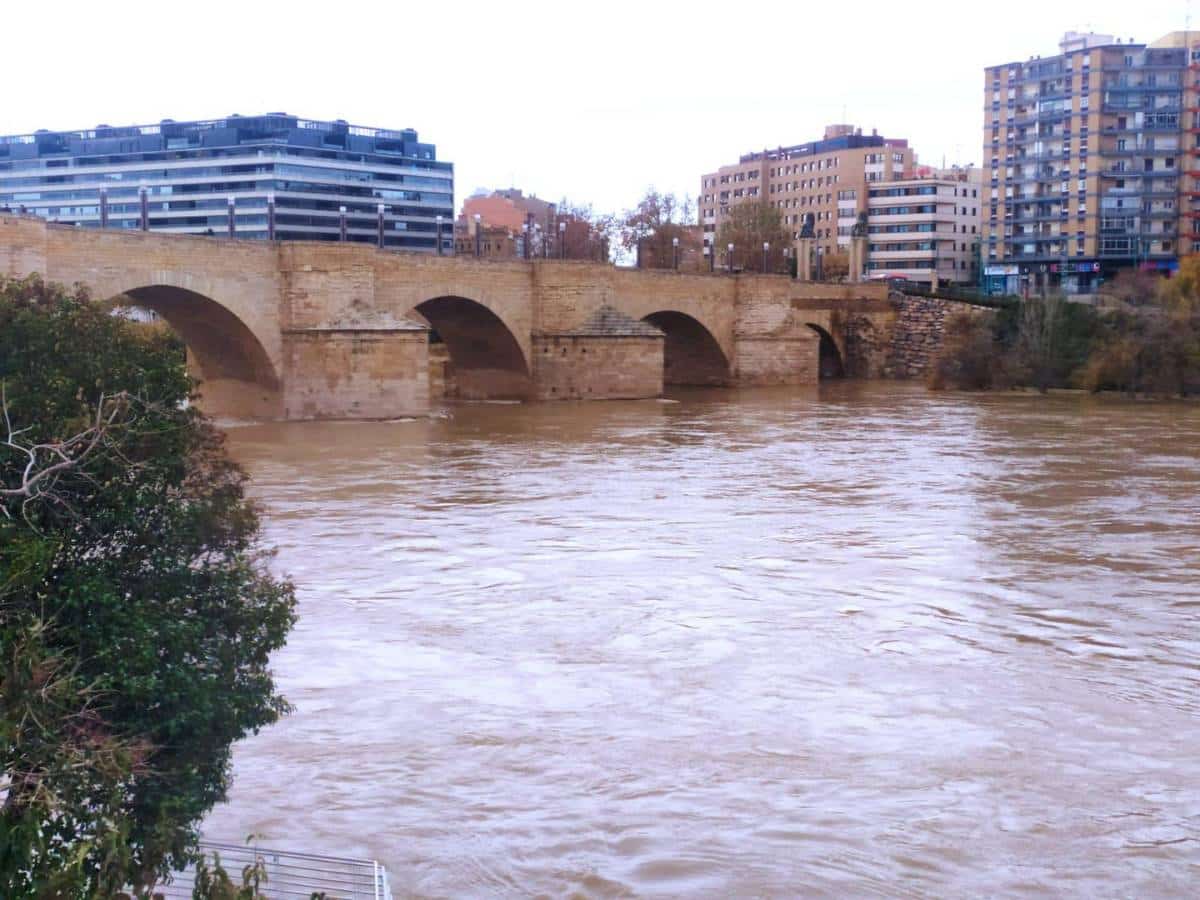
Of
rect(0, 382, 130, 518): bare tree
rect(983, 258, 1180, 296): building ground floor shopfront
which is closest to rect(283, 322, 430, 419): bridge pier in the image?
rect(0, 382, 130, 518): bare tree

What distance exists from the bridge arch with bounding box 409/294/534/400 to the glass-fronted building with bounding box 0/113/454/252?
30.8 m

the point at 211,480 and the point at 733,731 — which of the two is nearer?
the point at 211,480

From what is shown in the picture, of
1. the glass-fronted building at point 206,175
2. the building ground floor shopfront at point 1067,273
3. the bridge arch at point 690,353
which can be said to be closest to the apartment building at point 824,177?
the building ground floor shopfront at point 1067,273

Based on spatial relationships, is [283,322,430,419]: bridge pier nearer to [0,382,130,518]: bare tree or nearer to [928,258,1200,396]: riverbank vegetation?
[928,258,1200,396]: riverbank vegetation

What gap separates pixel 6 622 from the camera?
4398mm

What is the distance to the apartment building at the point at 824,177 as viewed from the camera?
80188 mm

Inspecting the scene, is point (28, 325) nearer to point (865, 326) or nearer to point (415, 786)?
point (415, 786)

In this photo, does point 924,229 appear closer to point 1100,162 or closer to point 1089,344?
point 1100,162

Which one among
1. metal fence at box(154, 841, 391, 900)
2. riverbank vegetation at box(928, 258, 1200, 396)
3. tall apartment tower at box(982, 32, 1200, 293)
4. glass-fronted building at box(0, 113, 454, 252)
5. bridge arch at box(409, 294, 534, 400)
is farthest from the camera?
glass-fronted building at box(0, 113, 454, 252)

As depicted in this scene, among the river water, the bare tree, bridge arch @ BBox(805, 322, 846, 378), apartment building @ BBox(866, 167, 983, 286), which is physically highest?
apartment building @ BBox(866, 167, 983, 286)

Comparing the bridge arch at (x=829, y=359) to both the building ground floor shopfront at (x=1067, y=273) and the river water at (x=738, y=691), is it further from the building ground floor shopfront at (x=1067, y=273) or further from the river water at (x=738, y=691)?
the river water at (x=738, y=691)

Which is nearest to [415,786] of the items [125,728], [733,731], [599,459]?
[733,731]

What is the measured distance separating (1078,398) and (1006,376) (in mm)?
3461

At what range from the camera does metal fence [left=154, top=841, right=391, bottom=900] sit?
5000mm
